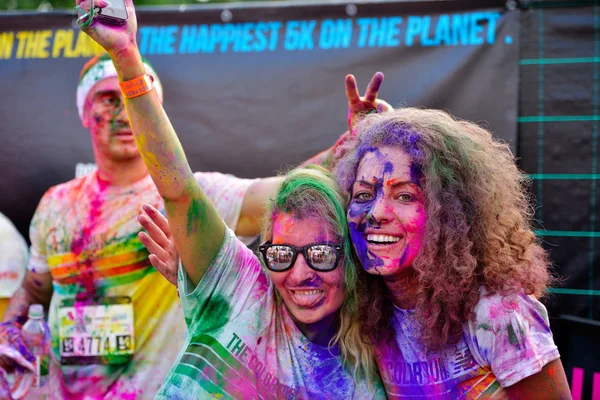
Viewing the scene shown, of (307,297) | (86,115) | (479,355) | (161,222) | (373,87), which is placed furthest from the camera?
(86,115)

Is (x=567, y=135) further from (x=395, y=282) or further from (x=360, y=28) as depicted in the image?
(x=395, y=282)

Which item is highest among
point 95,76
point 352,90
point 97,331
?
point 95,76

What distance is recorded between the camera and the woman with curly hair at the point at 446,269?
2152 millimetres

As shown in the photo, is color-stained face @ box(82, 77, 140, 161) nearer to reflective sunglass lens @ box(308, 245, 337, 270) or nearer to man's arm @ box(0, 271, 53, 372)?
man's arm @ box(0, 271, 53, 372)

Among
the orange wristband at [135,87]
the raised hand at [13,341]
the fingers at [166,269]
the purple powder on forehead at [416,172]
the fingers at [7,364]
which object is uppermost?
the orange wristband at [135,87]

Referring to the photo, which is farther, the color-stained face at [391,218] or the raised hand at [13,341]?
the raised hand at [13,341]

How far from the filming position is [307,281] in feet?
7.48

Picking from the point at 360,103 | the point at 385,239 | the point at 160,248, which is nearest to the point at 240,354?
the point at 160,248

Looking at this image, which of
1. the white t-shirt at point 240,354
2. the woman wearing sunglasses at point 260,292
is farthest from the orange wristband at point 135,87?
the white t-shirt at point 240,354

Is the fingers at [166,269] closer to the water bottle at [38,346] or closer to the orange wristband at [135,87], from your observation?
the orange wristband at [135,87]

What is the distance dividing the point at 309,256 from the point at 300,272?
0.07 metres

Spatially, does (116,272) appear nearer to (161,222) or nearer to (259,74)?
(161,222)

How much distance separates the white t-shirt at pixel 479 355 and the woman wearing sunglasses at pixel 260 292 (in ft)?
0.38

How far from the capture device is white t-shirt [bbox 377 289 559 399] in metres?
2.12
